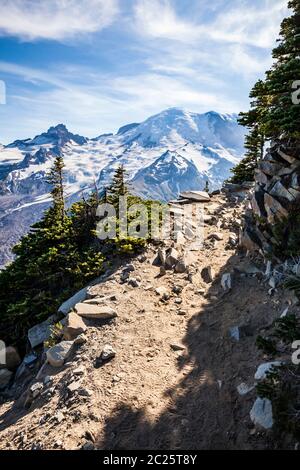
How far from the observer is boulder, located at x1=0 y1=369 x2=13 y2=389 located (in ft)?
49.6

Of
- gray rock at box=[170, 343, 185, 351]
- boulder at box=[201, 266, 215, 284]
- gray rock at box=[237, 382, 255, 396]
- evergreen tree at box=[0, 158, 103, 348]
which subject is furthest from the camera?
evergreen tree at box=[0, 158, 103, 348]

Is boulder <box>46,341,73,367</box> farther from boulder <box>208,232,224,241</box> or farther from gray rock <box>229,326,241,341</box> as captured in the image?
boulder <box>208,232,224,241</box>

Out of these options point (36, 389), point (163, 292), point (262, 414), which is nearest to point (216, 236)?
point (163, 292)

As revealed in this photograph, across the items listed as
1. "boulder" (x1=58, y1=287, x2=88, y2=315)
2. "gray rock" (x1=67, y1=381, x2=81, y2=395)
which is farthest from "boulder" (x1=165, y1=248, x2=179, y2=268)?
"gray rock" (x1=67, y1=381, x2=81, y2=395)

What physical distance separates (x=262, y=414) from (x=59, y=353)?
24.7ft

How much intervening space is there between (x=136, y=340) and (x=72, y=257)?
896 cm

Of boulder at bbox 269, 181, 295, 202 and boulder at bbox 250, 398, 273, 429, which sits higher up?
boulder at bbox 269, 181, 295, 202

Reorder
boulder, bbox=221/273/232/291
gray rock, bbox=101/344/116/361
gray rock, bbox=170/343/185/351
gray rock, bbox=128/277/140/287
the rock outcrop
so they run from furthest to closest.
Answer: gray rock, bbox=128/277/140/287
boulder, bbox=221/273/232/291
the rock outcrop
gray rock, bbox=170/343/185/351
gray rock, bbox=101/344/116/361

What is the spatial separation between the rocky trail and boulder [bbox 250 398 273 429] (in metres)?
0.17

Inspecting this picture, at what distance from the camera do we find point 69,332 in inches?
534

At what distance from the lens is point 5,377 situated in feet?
50.4

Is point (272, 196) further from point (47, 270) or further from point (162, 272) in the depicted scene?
point (47, 270)

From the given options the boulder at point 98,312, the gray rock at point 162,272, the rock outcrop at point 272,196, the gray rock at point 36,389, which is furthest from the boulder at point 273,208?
the gray rock at point 36,389

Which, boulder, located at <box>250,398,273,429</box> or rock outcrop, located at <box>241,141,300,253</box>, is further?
rock outcrop, located at <box>241,141,300,253</box>
